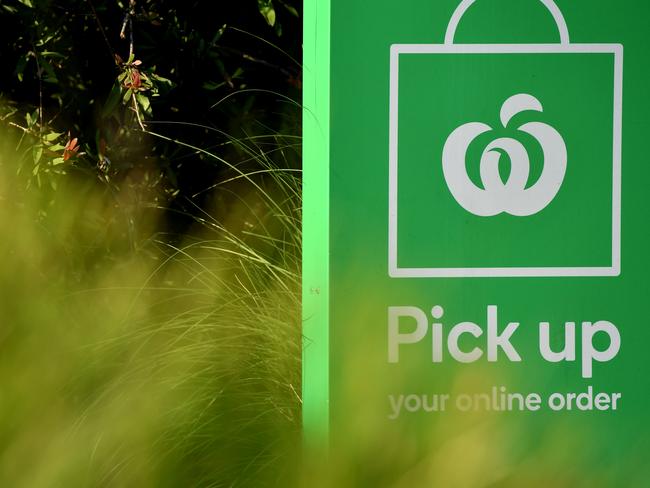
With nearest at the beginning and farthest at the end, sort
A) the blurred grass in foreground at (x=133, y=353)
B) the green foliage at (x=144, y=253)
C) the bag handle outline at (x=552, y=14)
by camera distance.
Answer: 1. the blurred grass in foreground at (x=133, y=353)
2. the green foliage at (x=144, y=253)
3. the bag handle outline at (x=552, y=14)

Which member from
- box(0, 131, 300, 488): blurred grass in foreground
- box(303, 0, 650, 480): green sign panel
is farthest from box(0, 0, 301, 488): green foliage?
box(303, 0, 650, 480): green sign panel

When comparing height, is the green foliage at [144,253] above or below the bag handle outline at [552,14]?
below

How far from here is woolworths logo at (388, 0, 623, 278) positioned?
2.44m

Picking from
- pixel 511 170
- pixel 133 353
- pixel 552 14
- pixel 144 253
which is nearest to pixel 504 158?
pixel 511 170

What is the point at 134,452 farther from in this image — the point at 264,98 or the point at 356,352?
the point at 264,98

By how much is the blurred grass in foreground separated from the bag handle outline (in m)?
0.76

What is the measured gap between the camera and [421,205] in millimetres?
2451

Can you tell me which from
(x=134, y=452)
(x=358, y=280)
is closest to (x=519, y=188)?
(x=358, y=280)

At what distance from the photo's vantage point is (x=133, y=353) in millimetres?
3045

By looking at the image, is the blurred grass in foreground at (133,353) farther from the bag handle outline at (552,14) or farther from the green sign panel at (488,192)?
the bag handle outline at (552,14)

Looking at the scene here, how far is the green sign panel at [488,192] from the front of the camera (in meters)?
2.42

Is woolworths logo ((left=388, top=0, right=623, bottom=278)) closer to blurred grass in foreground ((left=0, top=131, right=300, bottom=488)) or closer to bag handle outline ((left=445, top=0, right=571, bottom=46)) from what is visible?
bag handle outline ((left=445, top=0, right=571, bottom=46))

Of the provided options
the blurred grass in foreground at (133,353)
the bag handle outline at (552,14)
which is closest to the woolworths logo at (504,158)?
the bag handle outline at (552,14)

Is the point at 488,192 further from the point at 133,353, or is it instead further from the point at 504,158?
the point at 133,353
